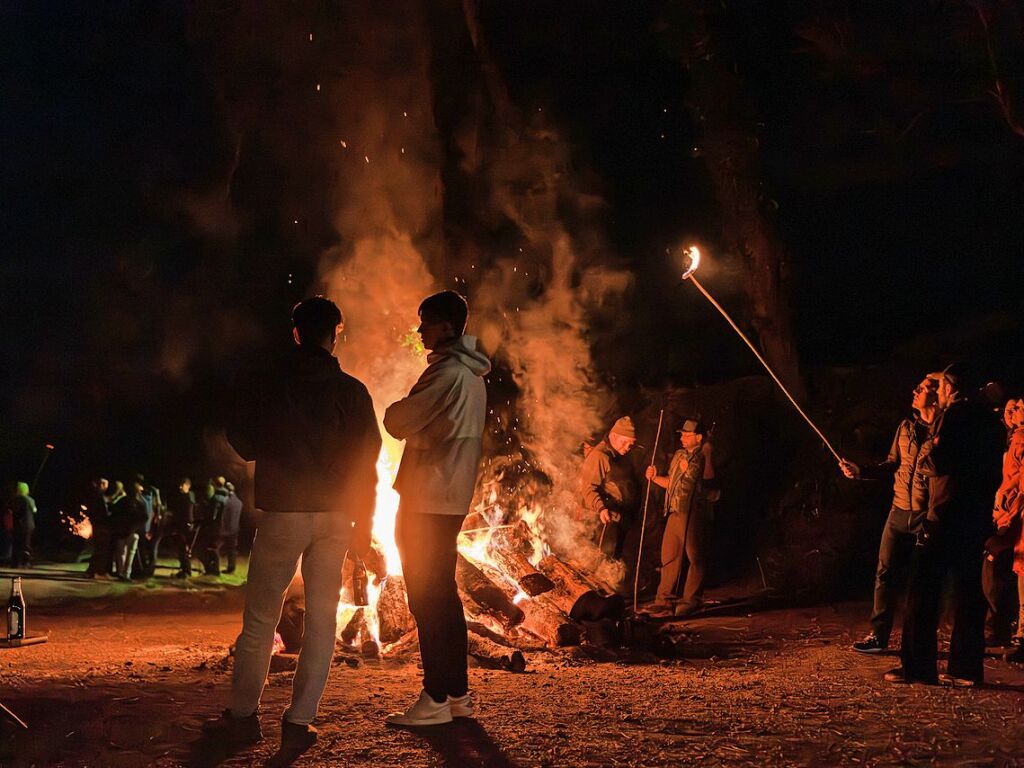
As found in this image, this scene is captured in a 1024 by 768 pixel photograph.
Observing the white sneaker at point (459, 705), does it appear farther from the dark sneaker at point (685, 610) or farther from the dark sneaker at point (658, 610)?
the dark sneaker at point (685, 610)

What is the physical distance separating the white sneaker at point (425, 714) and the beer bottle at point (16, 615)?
5.31m

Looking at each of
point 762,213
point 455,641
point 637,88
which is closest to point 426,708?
point 455,641

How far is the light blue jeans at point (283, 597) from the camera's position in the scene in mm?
4551

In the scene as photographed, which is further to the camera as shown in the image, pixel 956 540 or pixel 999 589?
pixel 999 589

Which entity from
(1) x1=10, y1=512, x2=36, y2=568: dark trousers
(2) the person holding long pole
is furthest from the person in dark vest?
(1) x1=10, y1=512, x2=36, y2=568: dark trousers

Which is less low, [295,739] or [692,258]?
[692,258]

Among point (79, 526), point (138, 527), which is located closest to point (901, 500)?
point (138, 527)

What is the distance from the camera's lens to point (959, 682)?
6.53m

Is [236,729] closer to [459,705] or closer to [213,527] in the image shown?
[459,705]

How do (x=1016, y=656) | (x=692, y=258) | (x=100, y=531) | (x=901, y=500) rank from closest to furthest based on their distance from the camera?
(x=901, y=500)
(x=1016, y=656)
(x=692, y=258)
(x=100, y=531)

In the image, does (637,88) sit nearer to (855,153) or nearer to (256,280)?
(855,153)

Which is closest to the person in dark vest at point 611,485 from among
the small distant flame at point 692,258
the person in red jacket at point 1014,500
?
the small distant flame at point 692,258

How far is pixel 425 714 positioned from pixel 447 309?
6.99 feet

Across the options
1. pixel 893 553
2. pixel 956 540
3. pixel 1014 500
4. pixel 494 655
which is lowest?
pixel 494 655
